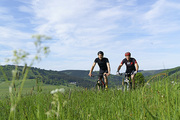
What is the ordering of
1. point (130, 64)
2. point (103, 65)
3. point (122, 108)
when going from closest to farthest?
point (122, 108), point (130, 64), point (103, 65)

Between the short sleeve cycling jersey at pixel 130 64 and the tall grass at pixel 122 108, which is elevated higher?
the short sleeve cycling jersey at pixel 130 64

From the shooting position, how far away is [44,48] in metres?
1.82

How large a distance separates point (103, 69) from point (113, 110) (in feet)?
21.9

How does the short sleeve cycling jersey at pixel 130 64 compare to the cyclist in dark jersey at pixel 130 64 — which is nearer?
the cyclist in dark jersey at pixel 130 64

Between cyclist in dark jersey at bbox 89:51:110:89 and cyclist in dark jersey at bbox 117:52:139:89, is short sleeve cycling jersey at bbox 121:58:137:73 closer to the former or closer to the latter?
cyclist in dark jersey at bbox 117:52:139:89

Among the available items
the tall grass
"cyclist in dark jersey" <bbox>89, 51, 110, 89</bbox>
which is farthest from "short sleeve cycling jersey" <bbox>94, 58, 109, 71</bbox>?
the tall grass

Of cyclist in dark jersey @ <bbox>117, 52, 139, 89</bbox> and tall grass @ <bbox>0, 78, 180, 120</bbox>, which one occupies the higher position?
cyclist in dark jersey @ <bbox>117, 52, 139, 89</bbox>

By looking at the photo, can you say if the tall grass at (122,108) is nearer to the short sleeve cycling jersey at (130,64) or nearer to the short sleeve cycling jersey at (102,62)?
the short sleeve cycling jersey at (130,64)

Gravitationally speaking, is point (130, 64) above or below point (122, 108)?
above

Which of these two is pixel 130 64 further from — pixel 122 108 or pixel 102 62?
pixel 122 108

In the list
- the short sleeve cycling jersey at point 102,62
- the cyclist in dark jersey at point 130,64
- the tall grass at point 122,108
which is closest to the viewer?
the tall grass at point 122,108

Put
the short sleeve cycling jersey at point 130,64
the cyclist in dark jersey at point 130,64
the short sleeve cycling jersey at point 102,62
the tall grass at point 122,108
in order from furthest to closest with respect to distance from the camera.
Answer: the short sleeve cycling jersey at point 102,62
the short sleeve cycling jersey at point 130,64
the cyclist in dark jersey at point 130,64
the tall grass at point 122,108

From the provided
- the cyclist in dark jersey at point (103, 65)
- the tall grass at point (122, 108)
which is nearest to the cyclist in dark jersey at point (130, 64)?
the cyclist in dark jersey at point (103, 65)

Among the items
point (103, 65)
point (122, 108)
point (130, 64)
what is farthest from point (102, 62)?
point (122, 108)
